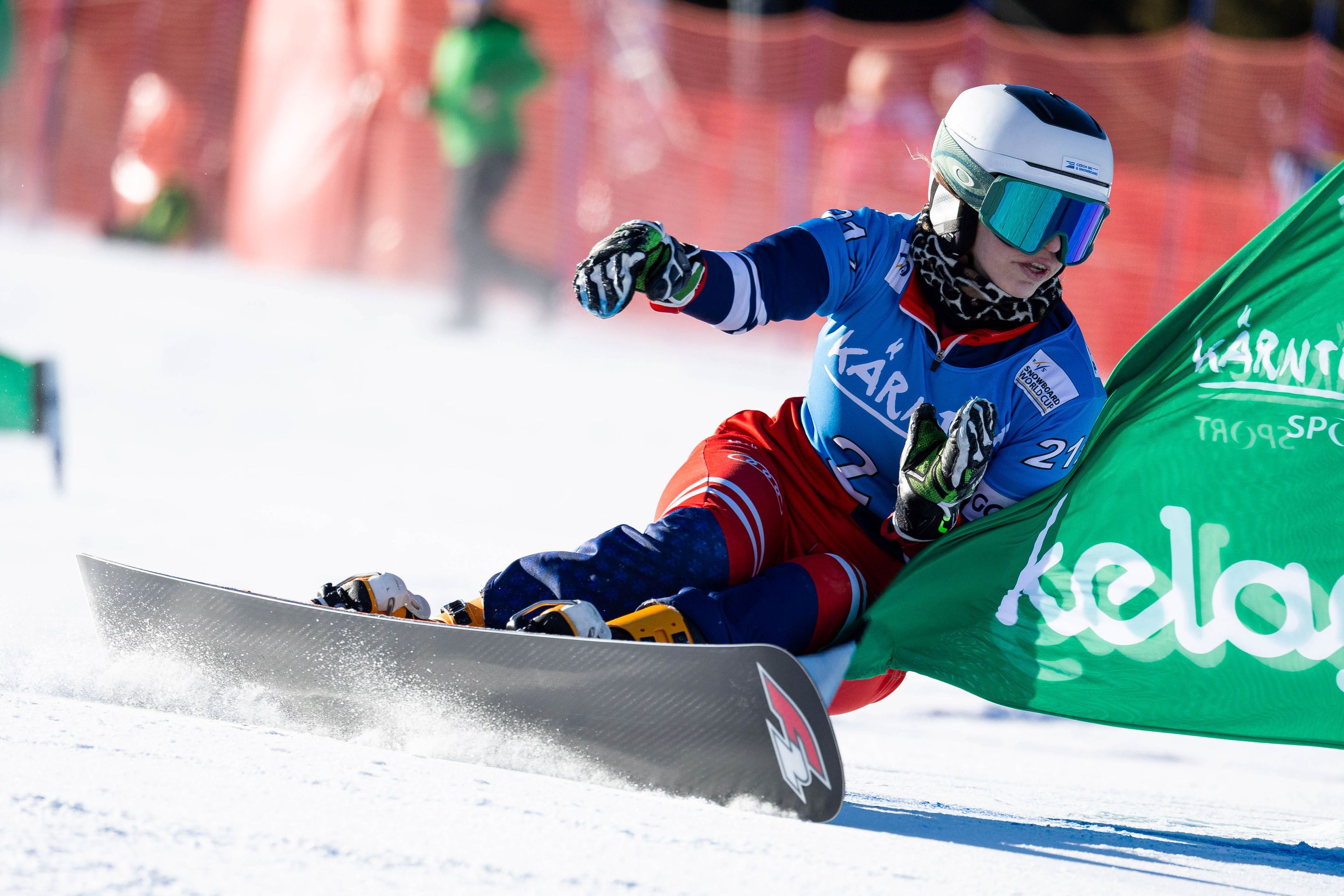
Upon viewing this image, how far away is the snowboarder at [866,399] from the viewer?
299cm

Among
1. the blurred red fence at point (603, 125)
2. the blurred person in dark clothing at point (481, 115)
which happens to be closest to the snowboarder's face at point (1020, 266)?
the blurred person in dark clothing at point (481, 115)

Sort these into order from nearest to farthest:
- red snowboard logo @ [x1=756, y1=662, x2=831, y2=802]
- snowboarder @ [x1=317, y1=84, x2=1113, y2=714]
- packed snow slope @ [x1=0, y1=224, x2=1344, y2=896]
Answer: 1. packed snow slope @ [x1=0, y1=224, x2=1344, y2=896]
2. red snowboard logo @ [x1=756, y1=662, x2=831, y2=802]
3. snowboarder @ [x1=317, y1=84, x2=1113, y2=714]

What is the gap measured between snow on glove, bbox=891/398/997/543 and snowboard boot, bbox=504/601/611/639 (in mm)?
759

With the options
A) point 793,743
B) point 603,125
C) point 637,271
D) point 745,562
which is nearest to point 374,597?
point 745,562

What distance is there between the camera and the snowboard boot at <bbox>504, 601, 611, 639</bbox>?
2842mm

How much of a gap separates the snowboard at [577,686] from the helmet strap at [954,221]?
1177 mm


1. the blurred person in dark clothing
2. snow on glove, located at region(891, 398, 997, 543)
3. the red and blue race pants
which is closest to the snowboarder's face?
snow on glove, located at region(891, 398, 997, 543)

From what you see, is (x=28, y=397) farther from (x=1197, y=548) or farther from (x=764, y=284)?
(x=1197, y=548)

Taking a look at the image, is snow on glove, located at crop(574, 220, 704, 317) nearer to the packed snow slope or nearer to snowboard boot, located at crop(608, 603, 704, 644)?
snowboard boot, located at crop(608, 603, 704, 644)

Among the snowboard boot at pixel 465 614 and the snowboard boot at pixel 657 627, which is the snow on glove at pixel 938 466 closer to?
the snowboard boot at pixel 657 627

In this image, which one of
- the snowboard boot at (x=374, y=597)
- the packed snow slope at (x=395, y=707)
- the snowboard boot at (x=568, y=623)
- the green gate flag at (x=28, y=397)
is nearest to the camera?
the packed snow slope at (x=395, y=707)

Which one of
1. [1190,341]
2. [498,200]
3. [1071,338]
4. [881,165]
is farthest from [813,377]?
[881,165]

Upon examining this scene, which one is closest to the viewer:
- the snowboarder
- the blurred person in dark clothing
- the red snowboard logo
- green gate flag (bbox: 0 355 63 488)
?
the red snowboard logo

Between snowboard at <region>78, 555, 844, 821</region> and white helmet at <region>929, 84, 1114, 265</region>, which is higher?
white helmet at <region>929, 84, 1114, 265</region>
